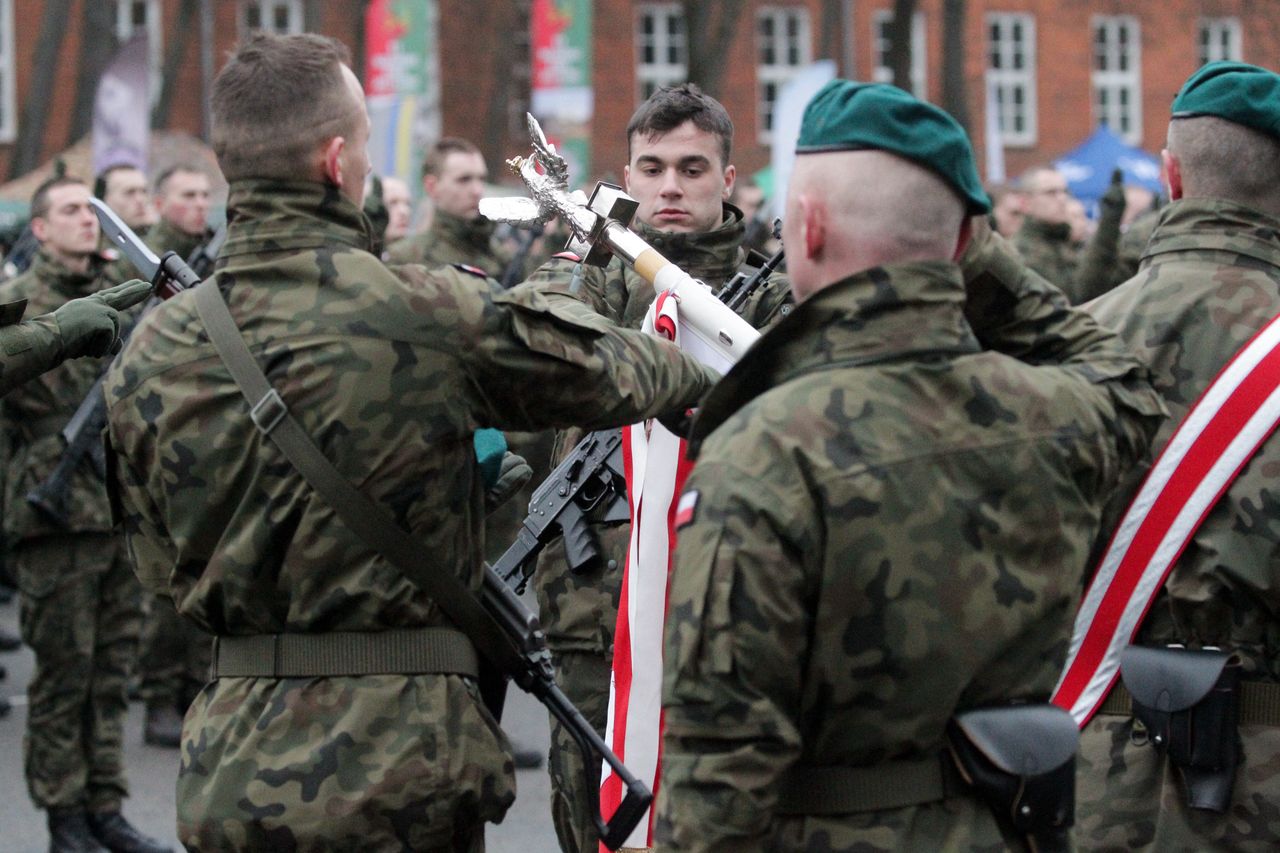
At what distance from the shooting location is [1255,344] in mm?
3549

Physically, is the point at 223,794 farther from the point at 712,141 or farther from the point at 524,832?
the point at 524,832

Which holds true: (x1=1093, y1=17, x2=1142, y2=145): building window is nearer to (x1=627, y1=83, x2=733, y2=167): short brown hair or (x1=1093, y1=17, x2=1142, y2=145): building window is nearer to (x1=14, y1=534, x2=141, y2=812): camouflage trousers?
(x1=14, y1=534, x2=141, y2=812): camouflage trousers

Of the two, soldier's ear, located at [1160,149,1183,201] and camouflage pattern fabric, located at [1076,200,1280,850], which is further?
soldier's ear, located at [1160,149,1183,201]

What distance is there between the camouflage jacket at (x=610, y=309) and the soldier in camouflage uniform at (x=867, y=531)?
2009 mm

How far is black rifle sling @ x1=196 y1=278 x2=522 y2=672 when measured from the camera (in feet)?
10.4

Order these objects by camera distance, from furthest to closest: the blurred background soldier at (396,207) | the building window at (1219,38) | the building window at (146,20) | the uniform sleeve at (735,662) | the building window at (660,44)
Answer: the building window at (1219,38) < the building window at (660,44) < the building window at (146,20) < the blurred background soldier at (396,207) < the uniform sleeve at (735,662)

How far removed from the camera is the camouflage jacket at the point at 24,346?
4.36 meters

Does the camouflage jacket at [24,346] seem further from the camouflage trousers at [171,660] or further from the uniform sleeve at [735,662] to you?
the camouflage trousers at [171,660]

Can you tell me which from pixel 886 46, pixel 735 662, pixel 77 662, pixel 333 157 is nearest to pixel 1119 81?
pixel 886 46

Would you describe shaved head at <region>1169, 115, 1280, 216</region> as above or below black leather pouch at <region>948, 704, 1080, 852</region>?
above

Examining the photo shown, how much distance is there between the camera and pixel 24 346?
4.39 m

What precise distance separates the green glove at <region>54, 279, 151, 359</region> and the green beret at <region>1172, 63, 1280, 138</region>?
2352 mm

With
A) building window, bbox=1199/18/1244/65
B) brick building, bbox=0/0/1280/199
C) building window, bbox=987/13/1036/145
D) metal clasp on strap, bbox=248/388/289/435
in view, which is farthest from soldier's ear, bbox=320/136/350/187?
building window, bbox=1199/18/1244/65

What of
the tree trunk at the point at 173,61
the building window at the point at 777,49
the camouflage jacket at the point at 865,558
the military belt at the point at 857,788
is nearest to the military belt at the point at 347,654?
the camouflage jacket at the point at 865,558
